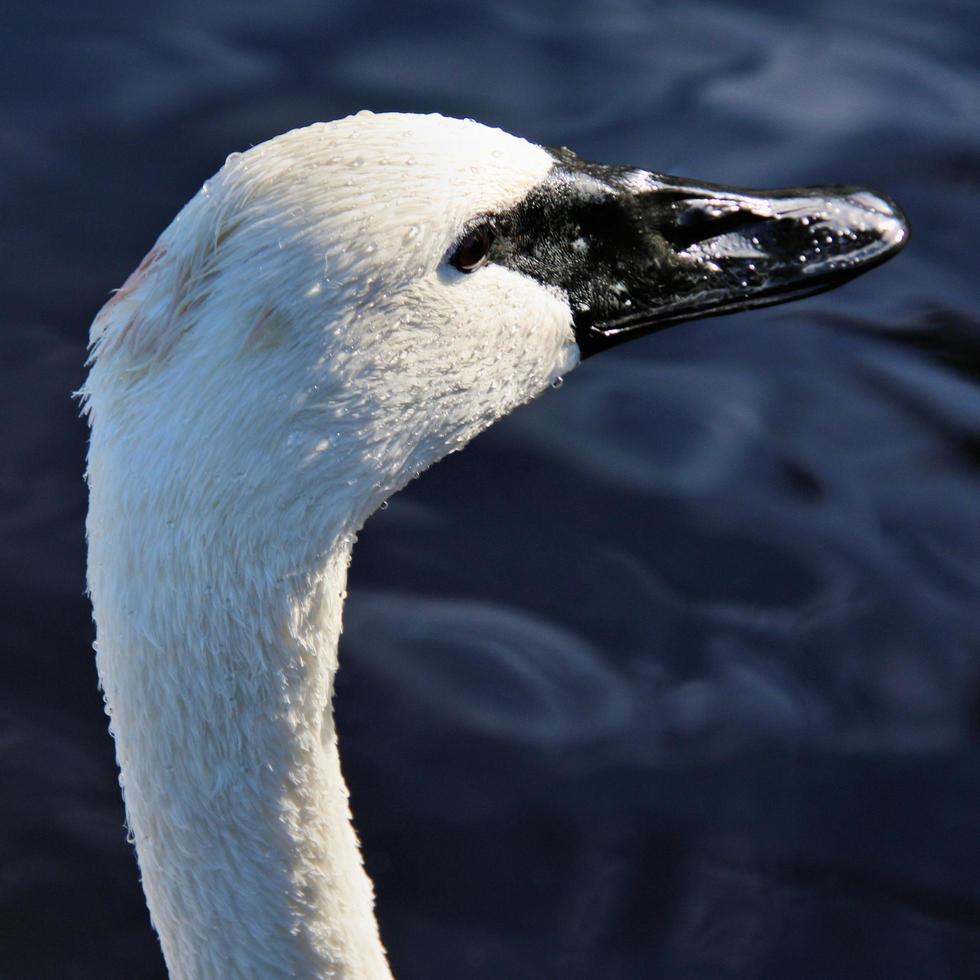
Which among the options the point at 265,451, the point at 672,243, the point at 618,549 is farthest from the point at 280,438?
the point at 618,549

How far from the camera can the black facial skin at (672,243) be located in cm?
302

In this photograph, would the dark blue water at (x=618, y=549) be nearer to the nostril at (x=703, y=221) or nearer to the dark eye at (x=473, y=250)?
the nostril at (x=703, y=221)

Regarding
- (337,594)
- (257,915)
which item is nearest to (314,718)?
(337,594)

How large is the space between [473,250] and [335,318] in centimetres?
39

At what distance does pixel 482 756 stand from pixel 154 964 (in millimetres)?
1128

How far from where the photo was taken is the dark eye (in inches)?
104

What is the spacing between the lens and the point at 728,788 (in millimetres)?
4656

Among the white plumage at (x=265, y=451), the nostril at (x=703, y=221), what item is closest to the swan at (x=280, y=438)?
the white plumage at (x=265, y=451)

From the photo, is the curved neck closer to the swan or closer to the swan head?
the swan

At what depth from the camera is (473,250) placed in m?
2.70

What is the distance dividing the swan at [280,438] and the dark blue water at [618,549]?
59.4 inches

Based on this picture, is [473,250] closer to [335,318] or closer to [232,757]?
[335,318]

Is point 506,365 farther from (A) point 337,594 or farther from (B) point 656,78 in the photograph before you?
(B) point 656,78

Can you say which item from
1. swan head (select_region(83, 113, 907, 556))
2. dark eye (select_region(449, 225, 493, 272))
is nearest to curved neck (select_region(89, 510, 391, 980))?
swan head (select_region(83, 113, 907, 556))
